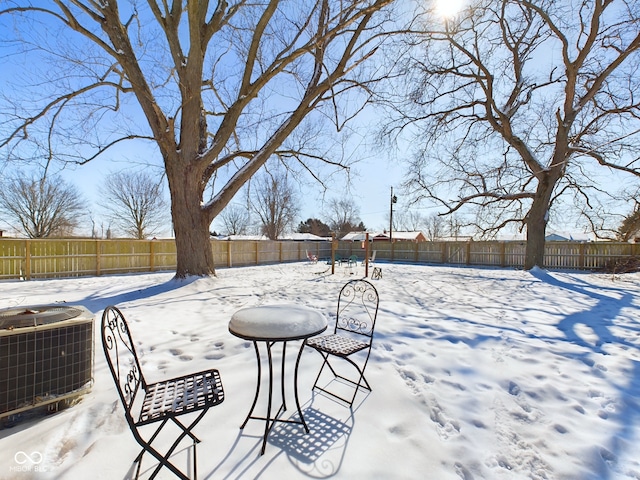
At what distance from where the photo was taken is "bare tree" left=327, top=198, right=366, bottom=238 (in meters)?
40.5

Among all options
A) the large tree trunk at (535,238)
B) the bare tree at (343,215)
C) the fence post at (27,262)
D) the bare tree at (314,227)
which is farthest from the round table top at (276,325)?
the bare tree at (314,227)

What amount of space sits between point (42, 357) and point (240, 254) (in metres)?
12.4

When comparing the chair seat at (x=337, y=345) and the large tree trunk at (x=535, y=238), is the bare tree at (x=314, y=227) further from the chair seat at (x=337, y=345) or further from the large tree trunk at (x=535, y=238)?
the chair seat at (x=337, y=345)

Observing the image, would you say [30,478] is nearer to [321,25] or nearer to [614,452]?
[614,452]

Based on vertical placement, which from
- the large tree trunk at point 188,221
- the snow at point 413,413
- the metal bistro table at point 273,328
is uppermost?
the large tree trunk at point 188,221

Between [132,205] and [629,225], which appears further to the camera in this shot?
[132,205]

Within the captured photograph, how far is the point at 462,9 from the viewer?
783 centimetres

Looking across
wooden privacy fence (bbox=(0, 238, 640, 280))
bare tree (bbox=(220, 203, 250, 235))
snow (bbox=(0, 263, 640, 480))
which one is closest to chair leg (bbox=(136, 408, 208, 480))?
snow (bbox=(0, 263, 640, 480))

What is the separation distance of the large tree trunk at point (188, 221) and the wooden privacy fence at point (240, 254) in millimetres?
4486

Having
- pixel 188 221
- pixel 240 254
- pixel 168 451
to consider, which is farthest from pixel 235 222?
pixel 168 451

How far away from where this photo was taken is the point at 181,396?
1.52 m
